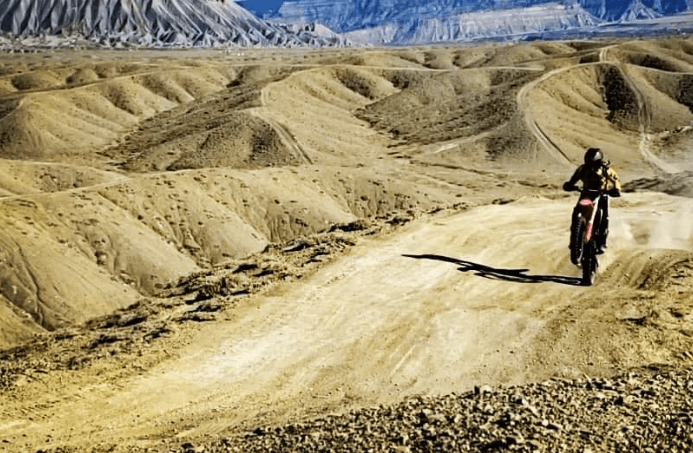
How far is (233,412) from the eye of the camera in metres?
8.59

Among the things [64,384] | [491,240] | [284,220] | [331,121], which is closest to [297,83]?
[331,121]

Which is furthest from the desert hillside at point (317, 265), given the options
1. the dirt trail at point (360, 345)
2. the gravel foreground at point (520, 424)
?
the gravel foreground at point (520, 424)

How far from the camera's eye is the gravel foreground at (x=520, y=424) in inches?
249

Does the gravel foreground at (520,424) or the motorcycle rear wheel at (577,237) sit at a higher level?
the motorcycle rear wheel at (577,237)

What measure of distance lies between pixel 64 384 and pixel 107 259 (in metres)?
15.7

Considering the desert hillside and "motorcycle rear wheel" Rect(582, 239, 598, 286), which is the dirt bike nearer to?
"motorcycle rear wheel" Rect(582, 239, 598, 286)

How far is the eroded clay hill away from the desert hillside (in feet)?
0.51

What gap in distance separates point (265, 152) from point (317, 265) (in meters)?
35.3

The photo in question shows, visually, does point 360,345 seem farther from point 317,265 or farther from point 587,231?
point 587,231

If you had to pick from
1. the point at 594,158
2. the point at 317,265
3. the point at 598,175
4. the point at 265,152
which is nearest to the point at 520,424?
the point at 598,175

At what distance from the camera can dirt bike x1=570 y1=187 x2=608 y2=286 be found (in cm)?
1181

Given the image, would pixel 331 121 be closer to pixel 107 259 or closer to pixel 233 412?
pixel 107 259

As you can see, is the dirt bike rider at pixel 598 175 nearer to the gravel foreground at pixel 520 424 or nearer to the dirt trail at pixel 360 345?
the dirt trail at pixel 360 345

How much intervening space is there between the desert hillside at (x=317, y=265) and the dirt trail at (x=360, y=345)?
39 mm
